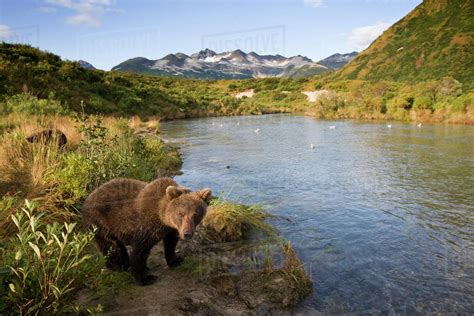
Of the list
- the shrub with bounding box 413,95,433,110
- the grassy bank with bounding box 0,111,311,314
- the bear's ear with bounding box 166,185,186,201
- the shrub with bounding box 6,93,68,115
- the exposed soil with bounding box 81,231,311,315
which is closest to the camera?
the grassy bank with bounding box 0,111,311,314

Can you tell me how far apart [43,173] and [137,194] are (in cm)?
256

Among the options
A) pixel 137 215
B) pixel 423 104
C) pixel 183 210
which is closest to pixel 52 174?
pixel 137 215

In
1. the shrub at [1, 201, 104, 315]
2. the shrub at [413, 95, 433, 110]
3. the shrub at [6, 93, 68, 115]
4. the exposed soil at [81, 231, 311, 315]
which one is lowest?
the exposed soil at [81, 231, 311, 315]

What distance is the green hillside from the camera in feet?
254

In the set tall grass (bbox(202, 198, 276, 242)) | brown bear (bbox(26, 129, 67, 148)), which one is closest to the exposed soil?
tall grass (bbox(202, 198, 276, 242))

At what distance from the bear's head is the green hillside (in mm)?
74510

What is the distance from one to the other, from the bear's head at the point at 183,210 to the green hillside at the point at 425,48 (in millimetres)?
74510

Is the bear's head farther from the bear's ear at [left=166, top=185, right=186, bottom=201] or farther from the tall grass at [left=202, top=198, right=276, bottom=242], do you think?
the tall grass at [left=202, top=198, right=276, bottom=242]

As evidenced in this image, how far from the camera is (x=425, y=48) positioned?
91.1 metres

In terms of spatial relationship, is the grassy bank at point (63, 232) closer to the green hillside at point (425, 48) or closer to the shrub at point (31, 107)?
the shrub at point (31, 107)

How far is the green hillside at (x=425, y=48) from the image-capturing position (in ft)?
254

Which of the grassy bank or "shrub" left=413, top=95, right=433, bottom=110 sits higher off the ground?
"shrub" left=413, top=95, right=433, bottom=110

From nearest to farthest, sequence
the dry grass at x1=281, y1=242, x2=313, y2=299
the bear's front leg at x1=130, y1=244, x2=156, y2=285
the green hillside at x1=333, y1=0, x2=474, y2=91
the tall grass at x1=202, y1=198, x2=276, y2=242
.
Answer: the bear's front leg at x1=130, y1=244, x2=156, y2=285, the dry grass at x1=281, y1=242, x2=313, y2=299, the tall grass at x1=202, y1=198, x2=276, y2=242, the green hillside at x1=333, y1=0, x2=474, y2=91

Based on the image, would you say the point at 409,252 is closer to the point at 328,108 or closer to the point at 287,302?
the point at 287,302
